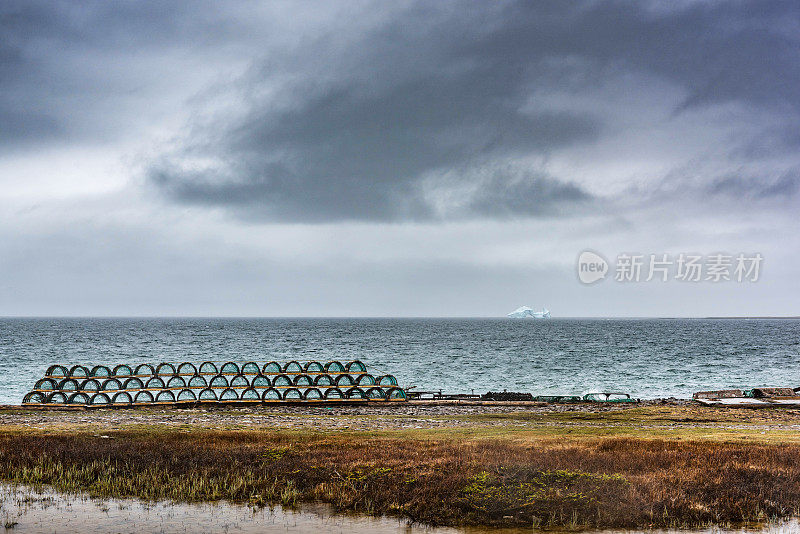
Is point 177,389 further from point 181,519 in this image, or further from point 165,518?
point 181,519

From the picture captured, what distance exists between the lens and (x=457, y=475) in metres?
18.2

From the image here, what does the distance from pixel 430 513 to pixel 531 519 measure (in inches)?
91.9

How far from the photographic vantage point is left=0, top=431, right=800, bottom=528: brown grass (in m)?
15.4

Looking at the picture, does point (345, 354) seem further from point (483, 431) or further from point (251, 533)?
point (251, 533)

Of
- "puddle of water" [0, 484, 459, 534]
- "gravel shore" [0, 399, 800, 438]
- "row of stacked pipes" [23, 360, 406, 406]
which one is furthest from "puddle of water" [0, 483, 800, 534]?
"row of stacked pipes" [23, 360, 406, 406]

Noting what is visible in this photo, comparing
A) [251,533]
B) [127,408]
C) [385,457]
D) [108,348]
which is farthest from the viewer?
[108,348]

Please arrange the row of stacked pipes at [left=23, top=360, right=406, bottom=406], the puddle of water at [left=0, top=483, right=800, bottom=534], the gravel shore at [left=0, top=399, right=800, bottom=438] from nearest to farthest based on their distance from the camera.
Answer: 1. the puddle of water at [left=0, top=483, right=800, bottom=534]
2. the gravel shore at [left=0, top=399, right=800, bottom=438]
3. the row of stacked pipes at [left=23, top=360, right=406, bottom=406]

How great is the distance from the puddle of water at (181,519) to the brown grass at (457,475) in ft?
2.05

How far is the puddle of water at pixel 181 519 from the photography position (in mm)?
14094

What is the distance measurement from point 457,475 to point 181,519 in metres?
7.44

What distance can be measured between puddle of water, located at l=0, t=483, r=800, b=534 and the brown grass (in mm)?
624

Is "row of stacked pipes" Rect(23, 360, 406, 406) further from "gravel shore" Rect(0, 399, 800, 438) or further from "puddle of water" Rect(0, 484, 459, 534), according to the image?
"puddle of water" Rect(0, 484, 459, 534)

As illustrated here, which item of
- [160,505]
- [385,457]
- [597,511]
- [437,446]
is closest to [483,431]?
[437,446]

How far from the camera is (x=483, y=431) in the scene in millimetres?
28562
